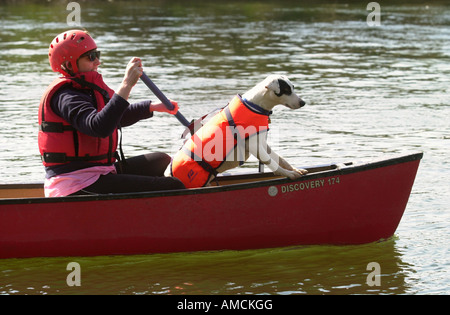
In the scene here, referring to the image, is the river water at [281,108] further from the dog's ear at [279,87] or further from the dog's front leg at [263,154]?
the dog's ear at [279,87]

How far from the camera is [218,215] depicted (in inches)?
218

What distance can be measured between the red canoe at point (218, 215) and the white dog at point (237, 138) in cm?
20

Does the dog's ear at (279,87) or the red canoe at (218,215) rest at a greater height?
the dog's ear at (279,87)

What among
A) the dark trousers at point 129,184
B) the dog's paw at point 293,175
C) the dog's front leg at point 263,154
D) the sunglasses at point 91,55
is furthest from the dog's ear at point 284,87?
the sunglasses at point 91,55

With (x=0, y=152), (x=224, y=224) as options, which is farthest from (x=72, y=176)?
(x=0, y=152)

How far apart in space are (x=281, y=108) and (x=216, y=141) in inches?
236

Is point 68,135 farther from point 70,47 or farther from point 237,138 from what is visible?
point 237,138

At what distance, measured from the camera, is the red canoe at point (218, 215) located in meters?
5.38

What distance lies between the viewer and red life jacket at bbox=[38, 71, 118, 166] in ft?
16.8

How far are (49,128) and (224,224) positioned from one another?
1.33 metres

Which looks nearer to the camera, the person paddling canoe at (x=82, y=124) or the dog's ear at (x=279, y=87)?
the person paddling canoe at (x=82, y=124)

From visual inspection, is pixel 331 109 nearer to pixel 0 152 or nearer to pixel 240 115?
pixel 0 152

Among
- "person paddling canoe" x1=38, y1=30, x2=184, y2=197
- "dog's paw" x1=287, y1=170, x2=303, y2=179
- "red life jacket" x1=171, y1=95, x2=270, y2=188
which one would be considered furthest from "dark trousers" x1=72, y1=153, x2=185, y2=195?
"dog's paw" x1=287, y1=170, x2=303, y2=179

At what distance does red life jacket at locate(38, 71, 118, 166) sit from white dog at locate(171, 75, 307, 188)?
0.60 m
